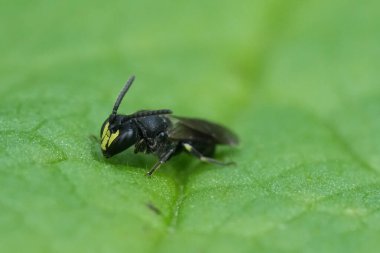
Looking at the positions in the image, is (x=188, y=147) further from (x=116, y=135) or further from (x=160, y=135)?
(x=116, y=135)

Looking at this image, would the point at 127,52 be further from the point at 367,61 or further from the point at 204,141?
the point at 367,61

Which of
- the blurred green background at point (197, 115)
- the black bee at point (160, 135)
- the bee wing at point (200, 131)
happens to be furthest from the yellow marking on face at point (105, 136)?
the bee wing at point (200, 131)

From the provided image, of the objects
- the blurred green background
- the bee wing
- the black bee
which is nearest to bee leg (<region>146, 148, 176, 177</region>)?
the black bee

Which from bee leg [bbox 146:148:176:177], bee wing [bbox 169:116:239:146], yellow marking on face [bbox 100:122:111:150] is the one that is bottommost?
bee leg [bbox 146:148:176:177]

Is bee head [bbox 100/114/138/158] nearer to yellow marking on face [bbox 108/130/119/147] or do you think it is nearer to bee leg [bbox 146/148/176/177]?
yellow marking on face [bbox 108/130/119/147]

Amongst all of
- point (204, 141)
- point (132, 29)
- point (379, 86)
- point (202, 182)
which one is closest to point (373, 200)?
point (202, 182)

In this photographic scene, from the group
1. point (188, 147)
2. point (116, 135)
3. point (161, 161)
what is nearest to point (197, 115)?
point (188, 147)

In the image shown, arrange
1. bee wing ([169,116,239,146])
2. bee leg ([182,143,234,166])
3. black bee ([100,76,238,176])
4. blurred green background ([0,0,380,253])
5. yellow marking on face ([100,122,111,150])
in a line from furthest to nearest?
bee wing ([169,116,239,146]), bee leg ([182,143,234,166]), black bee ([100,76,238,176]), yellow marking on face ([100,122,111,150]), blurred green background ([0,0,380,253])
